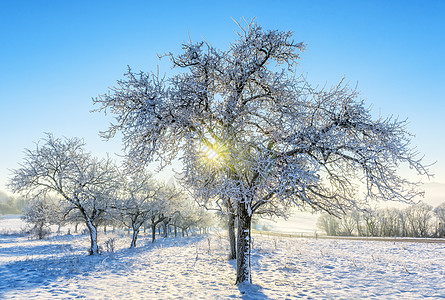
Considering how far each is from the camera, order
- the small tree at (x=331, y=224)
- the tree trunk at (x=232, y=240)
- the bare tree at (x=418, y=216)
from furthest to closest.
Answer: the small tree at (x=331, y=224) < the bare tree at (x=418, y=216) < the tree trunk at (x=232, y=240)

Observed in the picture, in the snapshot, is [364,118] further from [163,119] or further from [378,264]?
[378,264]

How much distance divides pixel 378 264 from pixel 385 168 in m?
8.44

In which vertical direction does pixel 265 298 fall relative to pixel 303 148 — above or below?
below

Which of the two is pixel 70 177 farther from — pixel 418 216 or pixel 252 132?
pixel 418 216

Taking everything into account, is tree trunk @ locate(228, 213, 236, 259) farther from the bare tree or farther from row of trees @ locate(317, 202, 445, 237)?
the bare tree

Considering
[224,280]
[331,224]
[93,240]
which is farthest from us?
[331,224]

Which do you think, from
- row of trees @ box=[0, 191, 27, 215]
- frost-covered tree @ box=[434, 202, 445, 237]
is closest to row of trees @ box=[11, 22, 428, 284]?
frost-covered tree @ box=[434, 202, 445, 237]

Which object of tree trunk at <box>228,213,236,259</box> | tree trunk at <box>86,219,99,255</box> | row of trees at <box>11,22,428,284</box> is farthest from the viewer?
tree trunk at <box>86,219,99,255</box>

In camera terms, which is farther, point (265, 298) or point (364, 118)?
point (364, 118)

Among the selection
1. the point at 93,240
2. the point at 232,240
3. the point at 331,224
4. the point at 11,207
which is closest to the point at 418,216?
the point at 331,224

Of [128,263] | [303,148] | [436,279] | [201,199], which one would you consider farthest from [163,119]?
[436,279]

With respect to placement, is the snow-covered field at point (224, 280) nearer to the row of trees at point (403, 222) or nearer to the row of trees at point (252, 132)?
the row of trees at point (252, 132)

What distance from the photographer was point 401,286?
29.8 feet

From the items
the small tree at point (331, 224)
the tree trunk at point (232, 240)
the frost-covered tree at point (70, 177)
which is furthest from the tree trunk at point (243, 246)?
the small tree at point (331, 224)
